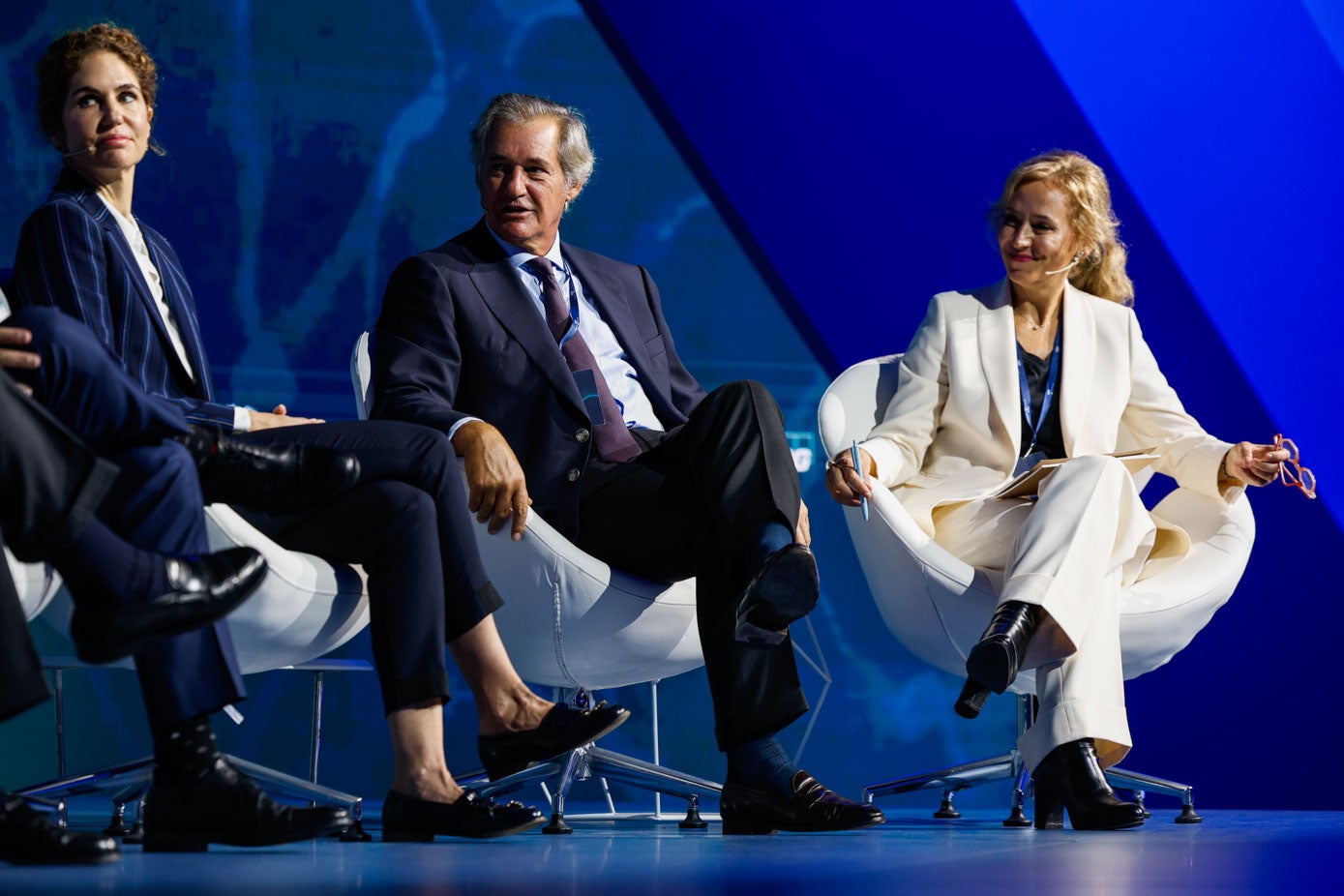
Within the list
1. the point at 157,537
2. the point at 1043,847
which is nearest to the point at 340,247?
the point at 157,537

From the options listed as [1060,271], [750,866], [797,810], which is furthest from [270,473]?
[1060,271]

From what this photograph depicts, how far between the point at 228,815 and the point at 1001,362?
5.97 ft

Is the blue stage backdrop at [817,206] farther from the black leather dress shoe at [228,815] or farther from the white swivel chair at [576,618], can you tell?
the black leather dress shoe at [228,815]

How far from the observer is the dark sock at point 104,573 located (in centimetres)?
169

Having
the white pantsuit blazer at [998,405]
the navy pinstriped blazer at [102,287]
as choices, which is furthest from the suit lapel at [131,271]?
the white pantsuit blazer at [998,405]

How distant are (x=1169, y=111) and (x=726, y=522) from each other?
2290 millimetres

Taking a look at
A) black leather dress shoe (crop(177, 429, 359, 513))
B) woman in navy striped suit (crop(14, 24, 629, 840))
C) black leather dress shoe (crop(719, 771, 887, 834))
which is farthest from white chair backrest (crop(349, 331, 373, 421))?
black leather dress shoe (crop(719, 771, 887, 834))

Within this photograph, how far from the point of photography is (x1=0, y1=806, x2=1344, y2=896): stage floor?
1582 mm

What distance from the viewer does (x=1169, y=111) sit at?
401 cm

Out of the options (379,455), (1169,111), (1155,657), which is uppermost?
(1169,111)

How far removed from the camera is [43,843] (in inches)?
65.2

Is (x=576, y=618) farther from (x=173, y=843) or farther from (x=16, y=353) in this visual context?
(x=16, y=353)

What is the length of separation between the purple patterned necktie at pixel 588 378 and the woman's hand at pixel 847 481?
14.1 inches

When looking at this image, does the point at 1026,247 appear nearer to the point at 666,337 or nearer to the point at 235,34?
the point at 666,337
